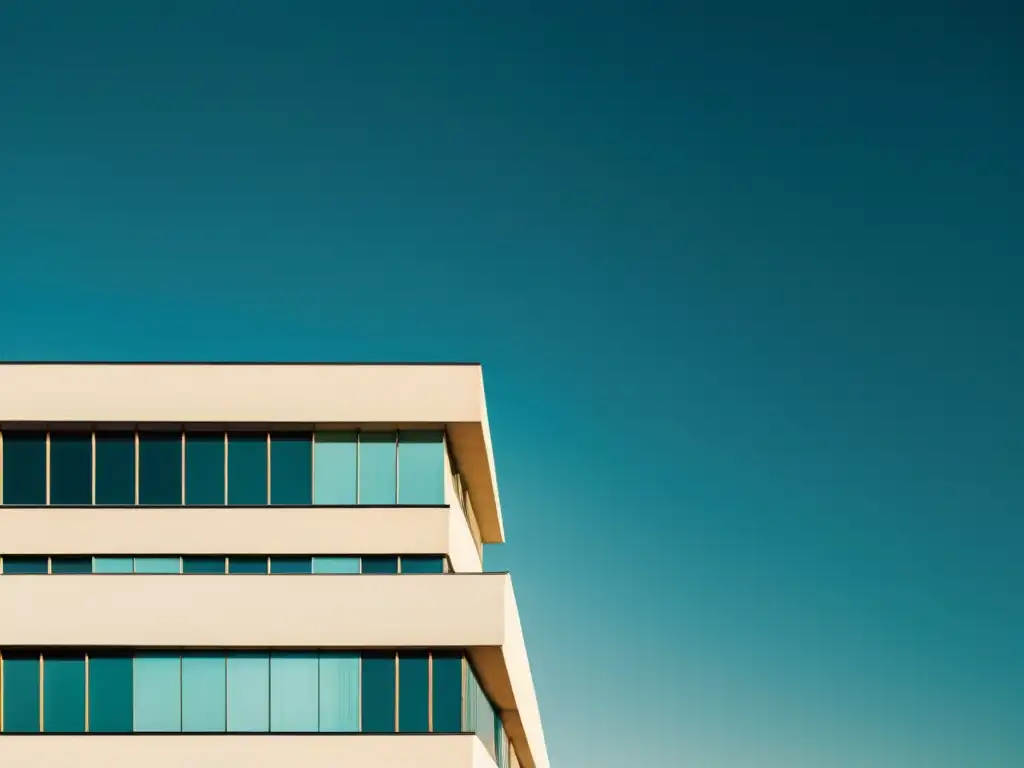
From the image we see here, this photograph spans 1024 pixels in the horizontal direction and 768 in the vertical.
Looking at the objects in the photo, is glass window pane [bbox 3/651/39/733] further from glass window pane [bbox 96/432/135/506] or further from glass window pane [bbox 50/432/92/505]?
glass window pane [bbox 96/432/135/506]

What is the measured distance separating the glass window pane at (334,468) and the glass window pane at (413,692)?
4967 mm

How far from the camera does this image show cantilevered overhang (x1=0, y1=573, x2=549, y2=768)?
43500 mm

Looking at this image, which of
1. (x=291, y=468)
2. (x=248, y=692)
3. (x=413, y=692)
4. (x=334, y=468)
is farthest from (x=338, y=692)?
(x=291, y=468)

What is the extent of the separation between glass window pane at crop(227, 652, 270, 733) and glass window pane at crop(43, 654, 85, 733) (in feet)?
11.9

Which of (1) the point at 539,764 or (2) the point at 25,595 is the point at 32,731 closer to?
(2) the point at 25,595

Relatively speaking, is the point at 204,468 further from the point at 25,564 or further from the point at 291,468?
the point at 25,564

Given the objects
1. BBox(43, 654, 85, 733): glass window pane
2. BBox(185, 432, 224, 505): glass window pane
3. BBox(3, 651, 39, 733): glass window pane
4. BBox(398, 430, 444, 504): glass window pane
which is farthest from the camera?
BBox(398, 430, 444, 504): glass window pane

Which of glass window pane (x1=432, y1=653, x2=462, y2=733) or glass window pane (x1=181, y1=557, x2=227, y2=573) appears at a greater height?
glass window pane (x1=181, y1=557, x2=227, y2=573)

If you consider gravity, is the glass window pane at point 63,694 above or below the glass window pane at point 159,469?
below

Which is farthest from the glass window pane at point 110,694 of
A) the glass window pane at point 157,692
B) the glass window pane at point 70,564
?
the glass window pane at point 70,564

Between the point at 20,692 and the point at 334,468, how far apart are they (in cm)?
975

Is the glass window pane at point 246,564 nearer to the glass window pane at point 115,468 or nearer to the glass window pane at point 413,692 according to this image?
the glass window pane at point 115,468

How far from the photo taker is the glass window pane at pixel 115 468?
151 ft

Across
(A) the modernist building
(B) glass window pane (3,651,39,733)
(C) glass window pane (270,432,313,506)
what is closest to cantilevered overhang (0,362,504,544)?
(A) the modernist building
